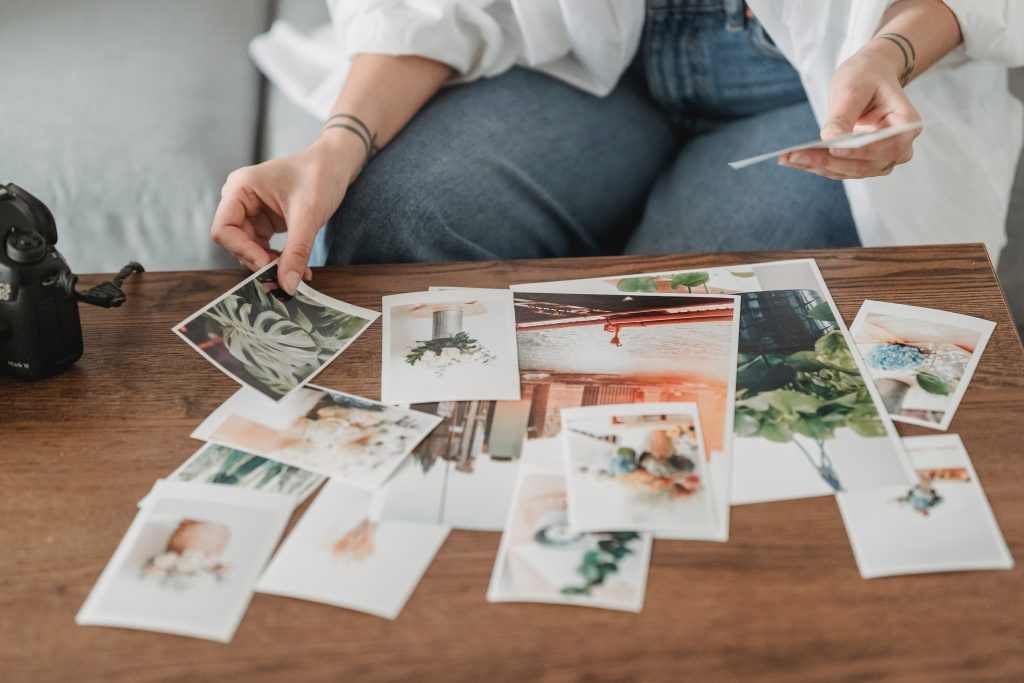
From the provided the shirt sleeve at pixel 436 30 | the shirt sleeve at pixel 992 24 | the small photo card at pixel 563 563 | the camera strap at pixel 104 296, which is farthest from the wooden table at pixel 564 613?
the shirt sleeve at pixel 436 30

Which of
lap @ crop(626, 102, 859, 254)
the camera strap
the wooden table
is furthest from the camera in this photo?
lap @ crop(626, 102, 859, 254)

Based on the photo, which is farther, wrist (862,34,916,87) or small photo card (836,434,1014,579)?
wrist (862,34,916,87)

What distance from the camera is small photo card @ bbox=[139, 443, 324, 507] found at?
61cm

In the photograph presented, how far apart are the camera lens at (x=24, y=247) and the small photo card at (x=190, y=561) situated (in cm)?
22

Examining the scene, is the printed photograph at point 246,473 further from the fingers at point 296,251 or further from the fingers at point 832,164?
the fingers at point 832,164

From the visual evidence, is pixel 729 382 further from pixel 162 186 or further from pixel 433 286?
pixel 162 186

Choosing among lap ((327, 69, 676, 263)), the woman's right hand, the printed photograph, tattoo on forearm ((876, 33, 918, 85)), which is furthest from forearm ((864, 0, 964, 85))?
the printed photograph

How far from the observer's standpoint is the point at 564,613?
1.74ft

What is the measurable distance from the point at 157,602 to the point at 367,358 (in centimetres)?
27

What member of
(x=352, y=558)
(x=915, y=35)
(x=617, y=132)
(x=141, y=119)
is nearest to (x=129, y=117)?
(x=141, y=119)

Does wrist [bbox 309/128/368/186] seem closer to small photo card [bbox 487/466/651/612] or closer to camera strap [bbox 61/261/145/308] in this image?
camera strap [bbox 61/261/145/308]

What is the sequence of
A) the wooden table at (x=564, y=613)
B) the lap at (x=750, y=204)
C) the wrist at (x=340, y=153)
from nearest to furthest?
the wooden table at (x=564, y=613), the wrist at (x=340, y=153), the lap at (x=750, y=204)

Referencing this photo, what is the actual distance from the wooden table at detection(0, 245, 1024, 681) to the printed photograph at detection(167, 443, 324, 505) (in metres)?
0.02

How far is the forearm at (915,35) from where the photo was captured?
84 cm
